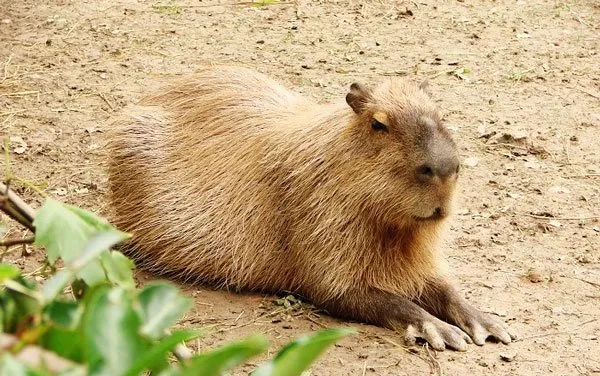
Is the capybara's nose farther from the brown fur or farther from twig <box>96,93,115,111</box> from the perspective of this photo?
twig <box>96,93,115,111</box>

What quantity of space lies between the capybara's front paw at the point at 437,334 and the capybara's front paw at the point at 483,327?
0.03 meters

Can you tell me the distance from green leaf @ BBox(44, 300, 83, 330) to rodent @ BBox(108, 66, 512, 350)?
8.33 feet

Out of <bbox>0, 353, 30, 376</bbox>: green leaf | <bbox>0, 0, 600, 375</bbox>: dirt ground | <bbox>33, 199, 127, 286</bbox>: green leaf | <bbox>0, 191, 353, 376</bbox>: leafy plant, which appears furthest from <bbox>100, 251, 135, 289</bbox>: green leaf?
<bbox>0, 0, 600, 375</bbox>: dirt ground

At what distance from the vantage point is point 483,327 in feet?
11.9

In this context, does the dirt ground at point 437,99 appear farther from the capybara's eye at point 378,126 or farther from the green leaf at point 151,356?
the green leaf at point 151,356

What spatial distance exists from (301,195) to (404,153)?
0.53m

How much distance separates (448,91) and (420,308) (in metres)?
2.43

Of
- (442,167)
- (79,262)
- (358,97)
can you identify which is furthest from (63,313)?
(358,97)

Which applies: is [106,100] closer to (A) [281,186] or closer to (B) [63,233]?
(A) [281,186]

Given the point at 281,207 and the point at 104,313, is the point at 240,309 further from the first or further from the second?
the point at 104,313

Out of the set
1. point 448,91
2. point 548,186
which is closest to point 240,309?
point 548,186

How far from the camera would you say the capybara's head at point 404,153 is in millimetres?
3414

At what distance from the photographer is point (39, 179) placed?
188 inches

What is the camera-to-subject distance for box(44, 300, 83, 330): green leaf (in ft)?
3.05
